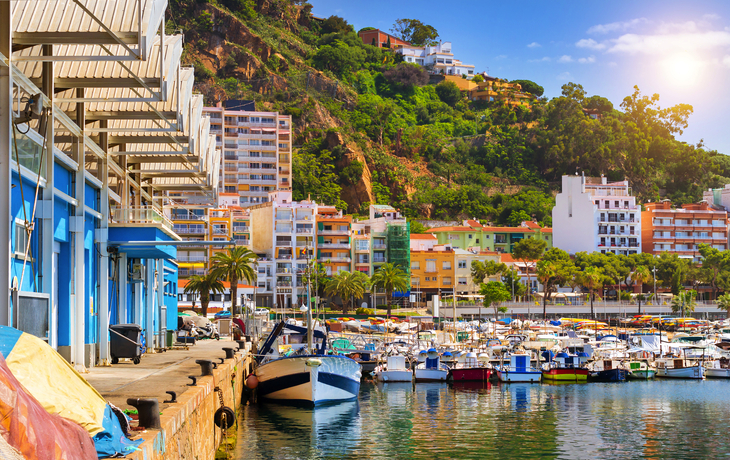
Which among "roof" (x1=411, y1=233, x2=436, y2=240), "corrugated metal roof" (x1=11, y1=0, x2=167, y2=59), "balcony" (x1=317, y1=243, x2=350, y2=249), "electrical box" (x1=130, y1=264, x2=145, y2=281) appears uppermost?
"corrugated metal roof" (x1=11, y1=0, x2=167, y2=59)

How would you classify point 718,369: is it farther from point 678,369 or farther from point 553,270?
point 553,270

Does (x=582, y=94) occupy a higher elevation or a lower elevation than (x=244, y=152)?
higher

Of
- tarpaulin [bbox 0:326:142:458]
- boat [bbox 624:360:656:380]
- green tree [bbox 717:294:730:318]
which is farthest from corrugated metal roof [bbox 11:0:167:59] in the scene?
green tree [bbox 717:294:730:318]

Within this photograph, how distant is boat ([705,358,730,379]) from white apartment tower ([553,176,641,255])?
65.7 m

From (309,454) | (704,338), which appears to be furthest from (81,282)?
(704,338)

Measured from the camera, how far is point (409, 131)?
542 feet

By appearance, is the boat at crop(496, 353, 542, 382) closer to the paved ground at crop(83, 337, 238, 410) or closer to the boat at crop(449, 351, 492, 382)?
the boat at crop(449, 351, 492, 382)

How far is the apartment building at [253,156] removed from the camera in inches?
5118

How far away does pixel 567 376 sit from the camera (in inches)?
1984

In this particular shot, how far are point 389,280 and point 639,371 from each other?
149 feet

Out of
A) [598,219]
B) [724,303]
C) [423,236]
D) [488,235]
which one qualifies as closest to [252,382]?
[724,303]

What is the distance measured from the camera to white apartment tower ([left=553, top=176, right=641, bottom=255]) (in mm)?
121125

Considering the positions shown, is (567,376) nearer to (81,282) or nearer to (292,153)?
(81,282)

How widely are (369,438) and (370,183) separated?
373 feet
